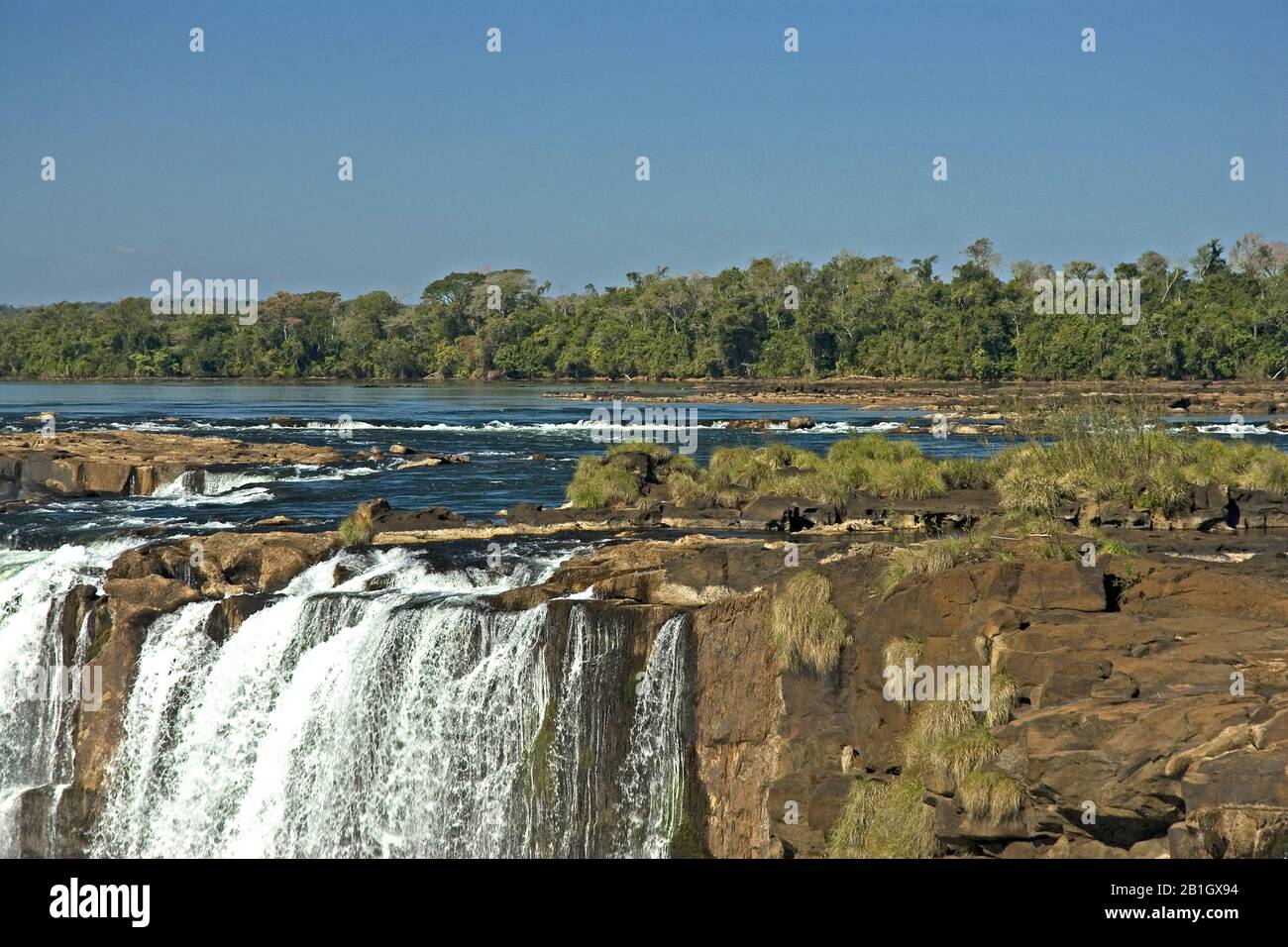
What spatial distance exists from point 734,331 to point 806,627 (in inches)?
4528

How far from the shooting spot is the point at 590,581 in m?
20.1

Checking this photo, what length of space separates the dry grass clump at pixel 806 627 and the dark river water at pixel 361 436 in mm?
14146

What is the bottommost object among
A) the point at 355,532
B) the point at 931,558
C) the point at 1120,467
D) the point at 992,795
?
the point at 992,795

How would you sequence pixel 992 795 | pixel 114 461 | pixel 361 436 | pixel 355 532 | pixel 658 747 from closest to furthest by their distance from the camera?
pixel 992 795, pixel 658 747, pixel 355 532, pixel 114 461, pixel 361 436

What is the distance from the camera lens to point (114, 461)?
3762 centimetres

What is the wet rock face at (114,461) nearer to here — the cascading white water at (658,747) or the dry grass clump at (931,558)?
the cascading white water at (658,747)

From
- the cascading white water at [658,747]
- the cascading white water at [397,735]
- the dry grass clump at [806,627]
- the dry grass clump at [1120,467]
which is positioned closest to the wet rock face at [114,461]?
the cascading white water at [397,735]

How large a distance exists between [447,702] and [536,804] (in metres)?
1.79

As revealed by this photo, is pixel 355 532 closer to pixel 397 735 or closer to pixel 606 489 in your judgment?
pixel 606 489

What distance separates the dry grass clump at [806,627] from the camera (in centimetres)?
1706

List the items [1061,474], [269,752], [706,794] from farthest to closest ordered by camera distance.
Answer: [1061,474] < [269,752] < [706,794]

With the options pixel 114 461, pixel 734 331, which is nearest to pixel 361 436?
pixel 114 461
